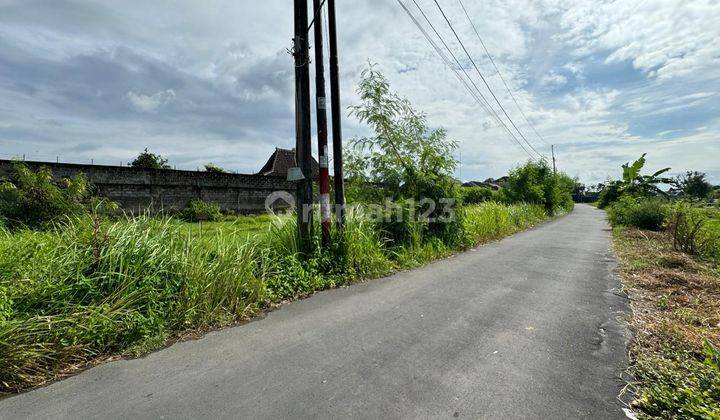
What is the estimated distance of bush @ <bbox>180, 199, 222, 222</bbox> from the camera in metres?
14.3

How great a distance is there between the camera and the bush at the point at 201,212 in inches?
563

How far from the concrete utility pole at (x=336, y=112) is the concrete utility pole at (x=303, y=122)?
60 cm

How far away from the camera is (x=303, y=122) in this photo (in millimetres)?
5824

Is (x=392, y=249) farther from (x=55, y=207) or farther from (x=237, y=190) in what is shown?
(x=237, y=190)

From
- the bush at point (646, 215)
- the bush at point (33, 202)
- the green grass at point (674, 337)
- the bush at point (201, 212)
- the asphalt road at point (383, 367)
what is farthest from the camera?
the bush at point (201, 212)

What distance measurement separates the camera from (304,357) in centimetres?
315

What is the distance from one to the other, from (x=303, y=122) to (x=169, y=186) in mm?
10965

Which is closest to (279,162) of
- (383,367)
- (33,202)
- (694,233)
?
(33,202)

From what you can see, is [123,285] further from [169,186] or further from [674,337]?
[169,186]

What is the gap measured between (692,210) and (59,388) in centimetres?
1166

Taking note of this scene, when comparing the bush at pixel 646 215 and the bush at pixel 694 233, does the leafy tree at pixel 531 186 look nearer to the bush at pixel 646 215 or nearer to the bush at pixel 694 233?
the bush at pixel 646 215

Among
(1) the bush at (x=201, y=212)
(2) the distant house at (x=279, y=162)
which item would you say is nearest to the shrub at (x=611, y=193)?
(2) the distant house at (x=279, y=162)

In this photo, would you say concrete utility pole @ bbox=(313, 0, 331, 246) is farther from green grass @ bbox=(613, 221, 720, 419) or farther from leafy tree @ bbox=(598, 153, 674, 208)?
leafy tree @ bbox=(598, 153, 674, 208)

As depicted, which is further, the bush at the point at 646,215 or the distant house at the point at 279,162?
the distant house at the point at 279,162
